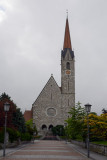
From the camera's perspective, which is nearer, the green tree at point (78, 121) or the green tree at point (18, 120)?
the green tree at point (78, 121)

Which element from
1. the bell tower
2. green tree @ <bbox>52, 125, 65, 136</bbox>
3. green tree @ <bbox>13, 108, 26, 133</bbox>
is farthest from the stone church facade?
green tree @ <bbox>13, 108, 26, 133</bbox>

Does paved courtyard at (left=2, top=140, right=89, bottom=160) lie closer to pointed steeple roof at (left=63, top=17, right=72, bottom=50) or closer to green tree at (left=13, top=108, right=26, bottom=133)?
green tree at (left=13, top=108, right=26, bottom=133)

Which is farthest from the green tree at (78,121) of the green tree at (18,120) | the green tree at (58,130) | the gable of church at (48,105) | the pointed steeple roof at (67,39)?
the pointed steeple roof at (67,39)

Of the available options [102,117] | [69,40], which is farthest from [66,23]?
[102,117]

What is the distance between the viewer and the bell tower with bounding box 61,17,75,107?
220ft

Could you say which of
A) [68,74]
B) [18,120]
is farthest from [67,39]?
[18,120]

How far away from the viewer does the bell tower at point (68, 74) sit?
6706 centimetres

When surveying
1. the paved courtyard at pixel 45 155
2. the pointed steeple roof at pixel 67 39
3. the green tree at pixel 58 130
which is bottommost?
the green tree at pixel 58 130

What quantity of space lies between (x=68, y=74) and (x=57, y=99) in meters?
7.66

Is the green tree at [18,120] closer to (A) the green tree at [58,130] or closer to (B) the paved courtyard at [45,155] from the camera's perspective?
(B) the paved courtyard at [45,155]

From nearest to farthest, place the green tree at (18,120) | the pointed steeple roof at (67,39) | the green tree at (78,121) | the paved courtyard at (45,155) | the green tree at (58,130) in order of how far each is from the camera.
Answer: the paved courtyard at (45,155) < the green tree at (78,121) < the green tree at (18,120) < the green tree at (58,130) < the pointed steeple roof at (67,39)

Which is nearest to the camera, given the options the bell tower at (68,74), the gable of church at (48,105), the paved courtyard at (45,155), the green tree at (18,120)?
the paved courtyard at (45,155)

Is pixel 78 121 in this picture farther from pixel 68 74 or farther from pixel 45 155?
pixel 68 74

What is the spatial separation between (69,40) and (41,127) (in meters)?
26.6
